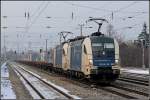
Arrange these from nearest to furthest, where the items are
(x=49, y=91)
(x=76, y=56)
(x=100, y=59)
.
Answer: (x=49, y=91)
(x=100, y=59)
(x=76, y=56)

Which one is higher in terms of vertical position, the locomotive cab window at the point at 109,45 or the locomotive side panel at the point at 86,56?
the locomotive cab window at the point at 109,45

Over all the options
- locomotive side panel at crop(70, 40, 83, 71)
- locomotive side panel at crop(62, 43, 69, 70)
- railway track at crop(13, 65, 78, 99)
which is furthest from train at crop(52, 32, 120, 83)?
locomotive side panel at crop(62, 43, 69, 70)

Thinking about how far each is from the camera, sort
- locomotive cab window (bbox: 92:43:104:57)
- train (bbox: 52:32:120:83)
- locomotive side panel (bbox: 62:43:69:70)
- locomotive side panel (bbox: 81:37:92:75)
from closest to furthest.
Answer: train (bbox: 52:32:120:83) < locomotive side panel (bbox: 81:37:92:75) < locomotive cab window (bbox: 92:43:104:57) < locomotive side panel (bbox: 62:43:69:70)

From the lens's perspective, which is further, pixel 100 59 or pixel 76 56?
pixel 76 56

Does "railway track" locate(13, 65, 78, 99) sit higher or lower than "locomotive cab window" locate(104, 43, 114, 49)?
lower

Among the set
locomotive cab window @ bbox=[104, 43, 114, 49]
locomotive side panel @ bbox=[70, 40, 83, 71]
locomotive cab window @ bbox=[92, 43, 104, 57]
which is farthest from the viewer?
locomotive side panel @ bbox=[70, 40, 83, 71]

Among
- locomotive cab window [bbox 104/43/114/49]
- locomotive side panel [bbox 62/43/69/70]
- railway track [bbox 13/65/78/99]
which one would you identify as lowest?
railway track [bbox 13/65/78/99]

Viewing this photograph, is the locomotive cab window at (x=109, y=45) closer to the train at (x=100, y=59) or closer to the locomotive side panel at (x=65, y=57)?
the train at (x=100, y=59)

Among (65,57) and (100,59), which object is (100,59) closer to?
(100,59)

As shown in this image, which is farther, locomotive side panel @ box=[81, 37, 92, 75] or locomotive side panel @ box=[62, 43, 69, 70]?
locomotive side panel @ box=[62, 43, 69, 70]

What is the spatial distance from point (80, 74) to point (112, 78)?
10.3 feet

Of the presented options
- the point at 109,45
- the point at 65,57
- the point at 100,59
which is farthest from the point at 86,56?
the point at 65,57

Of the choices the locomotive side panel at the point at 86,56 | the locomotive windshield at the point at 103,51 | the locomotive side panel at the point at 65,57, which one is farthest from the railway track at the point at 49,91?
the locomotive side panel at the point at 65,57

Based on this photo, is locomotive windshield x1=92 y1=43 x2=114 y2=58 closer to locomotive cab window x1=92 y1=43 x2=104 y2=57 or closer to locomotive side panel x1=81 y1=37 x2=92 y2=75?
locomotive cab window x1=92 y1=43 x2=104 y2=57
